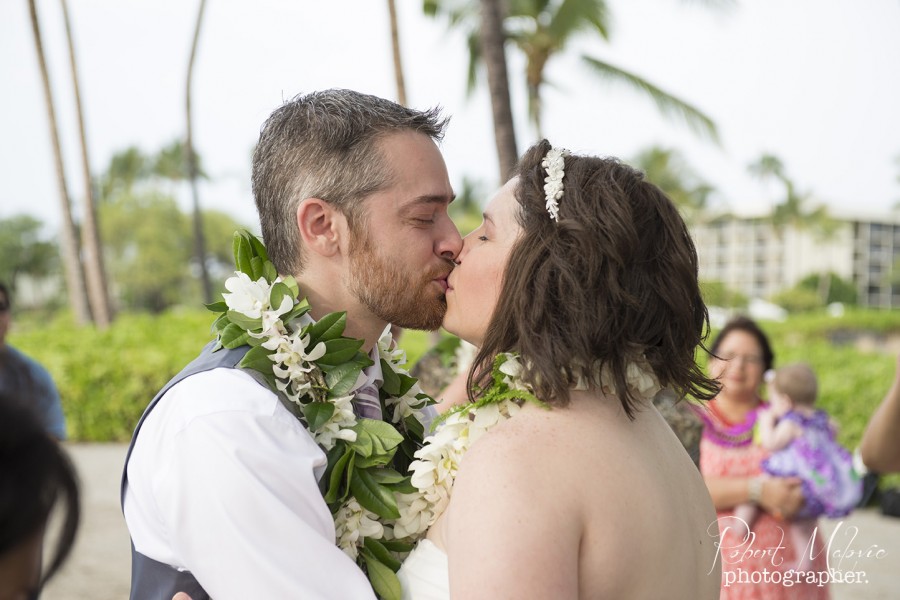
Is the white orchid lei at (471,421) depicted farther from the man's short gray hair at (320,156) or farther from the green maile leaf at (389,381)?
the man's short gray hair at (320,156)

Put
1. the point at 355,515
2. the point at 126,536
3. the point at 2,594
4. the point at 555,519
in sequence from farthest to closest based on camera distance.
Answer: the point at 126,536
the point at 355,515
the point at 555,519
the point at 2,594

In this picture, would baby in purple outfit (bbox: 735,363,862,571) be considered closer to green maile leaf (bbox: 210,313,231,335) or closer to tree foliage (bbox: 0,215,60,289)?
green maile leaf (bbox: 210,313,231,335)

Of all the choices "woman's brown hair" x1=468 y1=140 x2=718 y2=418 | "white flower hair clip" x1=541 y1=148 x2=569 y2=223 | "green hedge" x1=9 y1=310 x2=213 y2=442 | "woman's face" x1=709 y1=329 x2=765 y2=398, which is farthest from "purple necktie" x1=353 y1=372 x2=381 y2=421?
"green hedge" x1=9 y1=310 x2=213 y2=442

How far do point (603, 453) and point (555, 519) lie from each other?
245mm

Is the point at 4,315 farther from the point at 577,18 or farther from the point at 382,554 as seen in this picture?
the point at 577,18

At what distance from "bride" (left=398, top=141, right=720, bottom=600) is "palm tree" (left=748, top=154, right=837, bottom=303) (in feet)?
260

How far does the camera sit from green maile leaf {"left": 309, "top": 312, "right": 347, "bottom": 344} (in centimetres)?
254

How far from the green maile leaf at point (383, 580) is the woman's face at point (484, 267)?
0.67 meters

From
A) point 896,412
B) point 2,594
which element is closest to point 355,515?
point 2,594

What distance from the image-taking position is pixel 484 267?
2402mm

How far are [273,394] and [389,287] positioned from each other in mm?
597

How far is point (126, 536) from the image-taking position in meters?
9.71

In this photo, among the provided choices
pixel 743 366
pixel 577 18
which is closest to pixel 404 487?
pixel 743 366

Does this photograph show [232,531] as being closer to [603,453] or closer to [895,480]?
[603,453]
